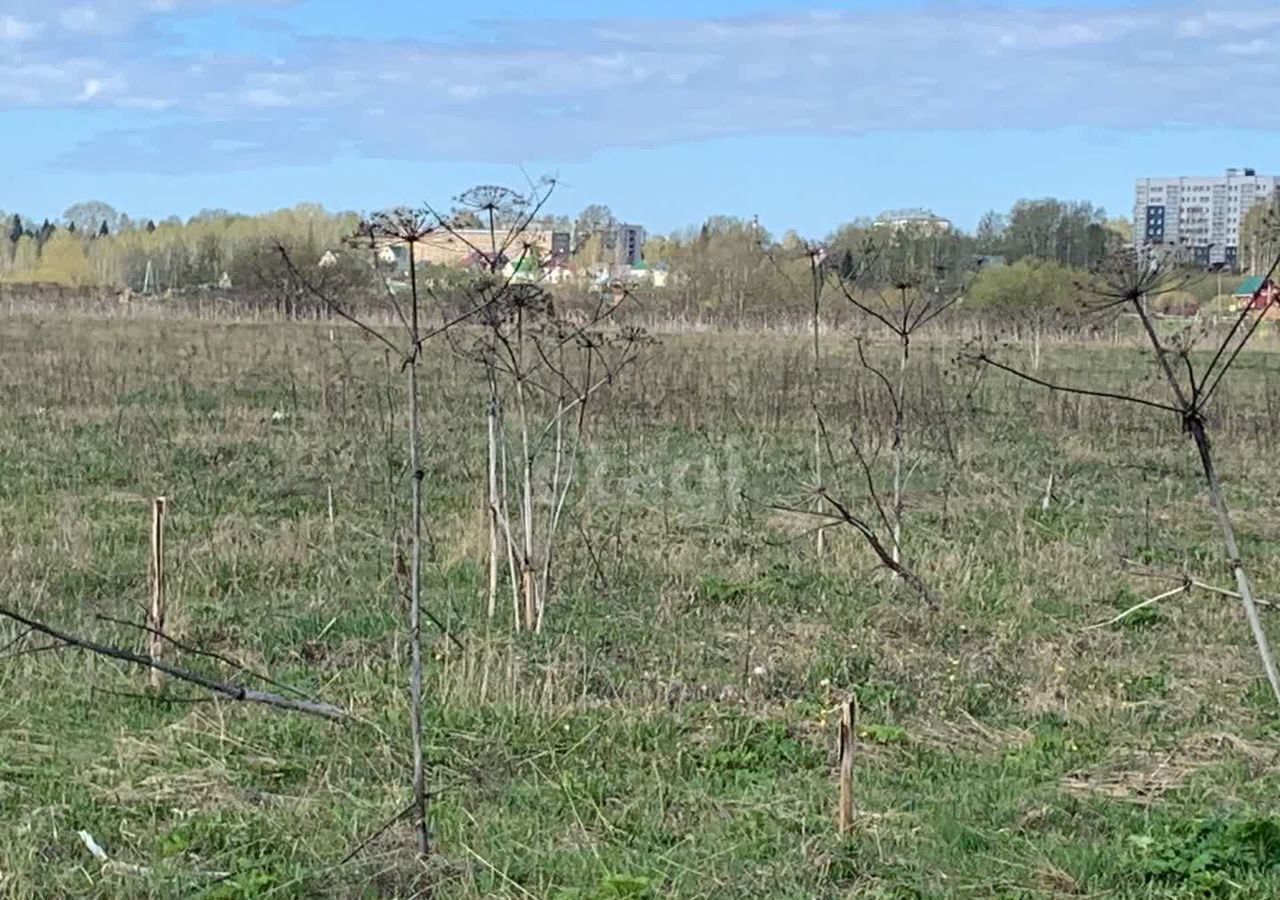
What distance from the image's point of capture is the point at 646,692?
5641 mm

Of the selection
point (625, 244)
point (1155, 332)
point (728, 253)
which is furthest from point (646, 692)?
point (728, 253)

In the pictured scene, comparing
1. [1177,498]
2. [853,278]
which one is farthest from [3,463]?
[1177,498]

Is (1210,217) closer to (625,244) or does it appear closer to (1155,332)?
(1155,332)

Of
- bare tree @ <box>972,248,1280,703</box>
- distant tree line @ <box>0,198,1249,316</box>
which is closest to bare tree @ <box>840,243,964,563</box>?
distant tree line @ <box>0,198,1249,316</box>

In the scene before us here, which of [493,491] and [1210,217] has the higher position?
[1210,217]

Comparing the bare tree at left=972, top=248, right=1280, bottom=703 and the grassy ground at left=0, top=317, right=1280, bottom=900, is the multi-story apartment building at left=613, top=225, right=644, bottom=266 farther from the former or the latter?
the bare tree at left=972, top=248, right=1280, bottom=703

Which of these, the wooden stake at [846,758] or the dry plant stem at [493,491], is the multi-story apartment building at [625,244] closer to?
the dry plant stem at [493,491]

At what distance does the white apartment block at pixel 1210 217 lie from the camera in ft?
14.2

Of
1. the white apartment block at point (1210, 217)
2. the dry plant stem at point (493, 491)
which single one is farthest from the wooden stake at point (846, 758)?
the dry plant stem at point (493, 491)

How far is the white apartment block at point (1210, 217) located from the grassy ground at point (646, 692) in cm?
147

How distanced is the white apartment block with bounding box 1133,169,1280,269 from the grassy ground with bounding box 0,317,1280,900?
1.47 metres

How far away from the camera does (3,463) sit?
10812 millimetres

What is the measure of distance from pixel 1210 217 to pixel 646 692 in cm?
373

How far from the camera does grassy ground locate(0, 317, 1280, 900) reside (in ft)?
13.1
